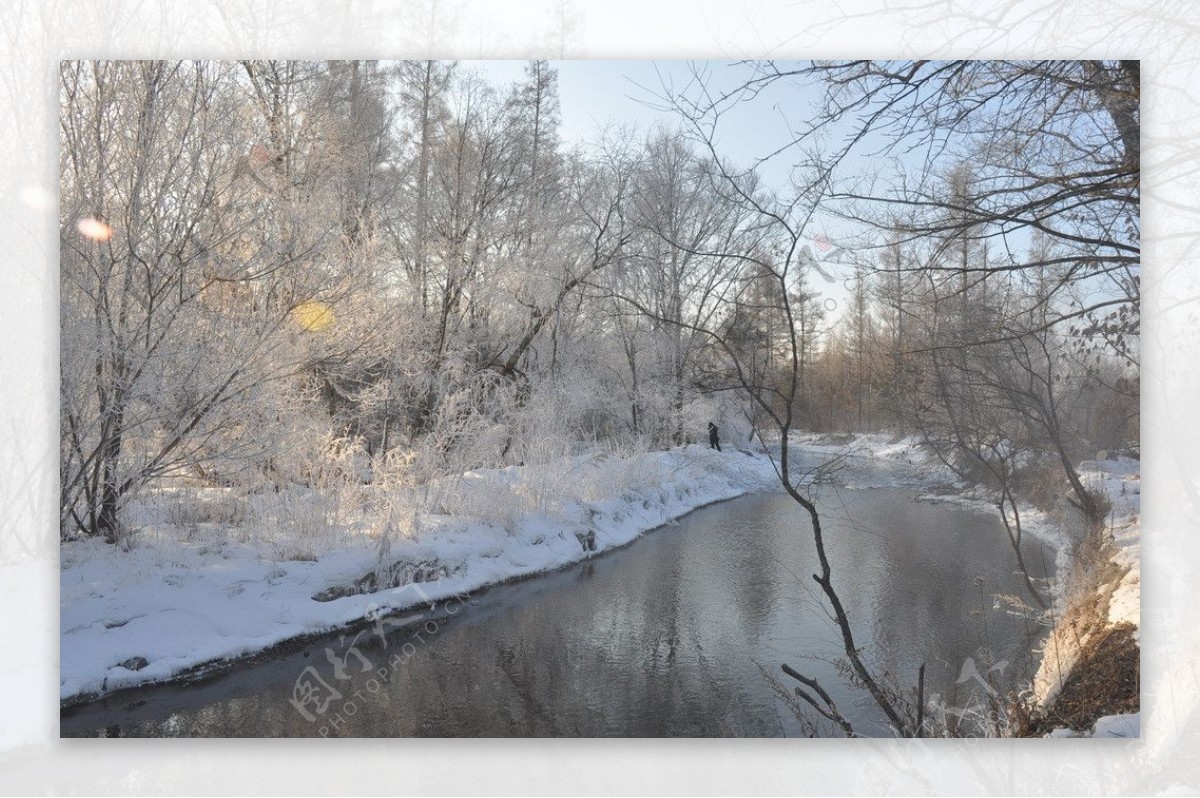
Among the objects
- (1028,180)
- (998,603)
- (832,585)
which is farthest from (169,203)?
(998,603)

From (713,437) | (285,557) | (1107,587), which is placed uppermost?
(713,437)

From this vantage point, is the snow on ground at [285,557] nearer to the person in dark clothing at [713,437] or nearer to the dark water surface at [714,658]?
the person in dark clothing at [713,437]

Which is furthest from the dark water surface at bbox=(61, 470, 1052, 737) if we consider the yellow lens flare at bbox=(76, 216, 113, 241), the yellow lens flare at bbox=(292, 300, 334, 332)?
the yellow lens flare at bbox=(76, 216, 113, 241)

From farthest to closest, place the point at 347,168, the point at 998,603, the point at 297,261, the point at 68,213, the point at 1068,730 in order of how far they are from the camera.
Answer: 1. the point at 347,168
2. the point at 297,261
3. the point at 68,213
4. the point at 998,603
5. the point at 1068,730

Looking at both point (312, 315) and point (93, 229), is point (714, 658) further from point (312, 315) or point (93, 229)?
point (93, 229)

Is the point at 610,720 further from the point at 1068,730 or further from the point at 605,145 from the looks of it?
the point at 605,145

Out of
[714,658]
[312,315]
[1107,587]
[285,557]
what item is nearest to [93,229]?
[312,315]
